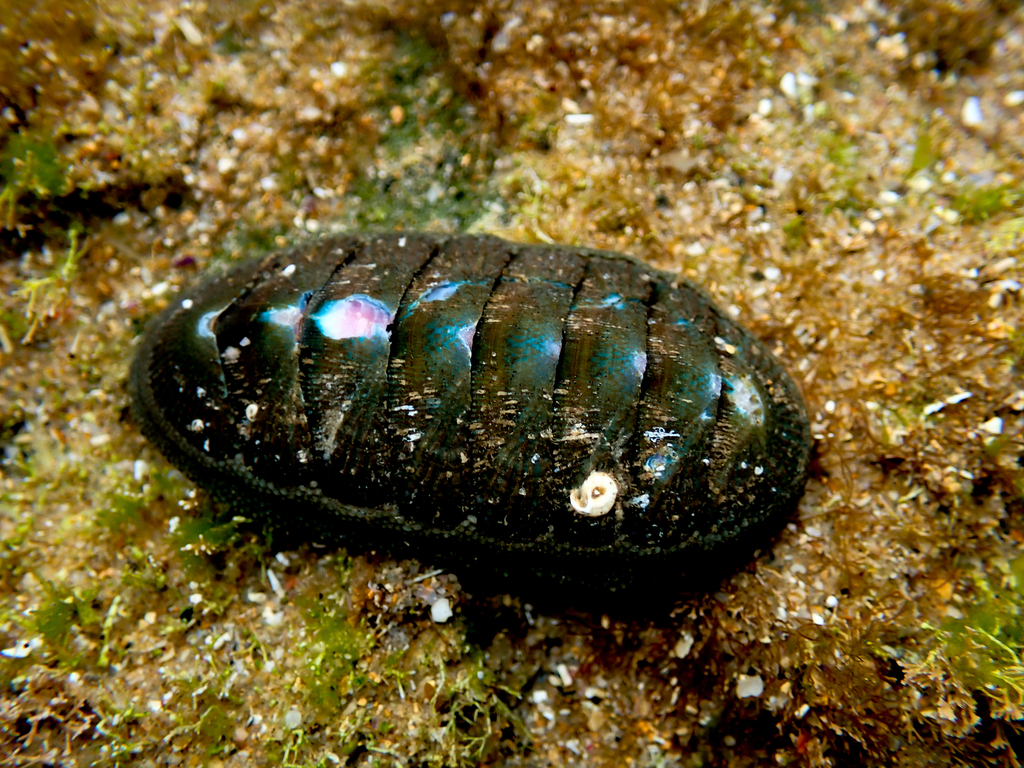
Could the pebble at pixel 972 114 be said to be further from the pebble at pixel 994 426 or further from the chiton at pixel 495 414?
the chiton at pixel 495 414

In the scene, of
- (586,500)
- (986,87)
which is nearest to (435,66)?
(586,500)

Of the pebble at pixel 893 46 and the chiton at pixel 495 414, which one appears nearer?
the chiton at pixel 495 414

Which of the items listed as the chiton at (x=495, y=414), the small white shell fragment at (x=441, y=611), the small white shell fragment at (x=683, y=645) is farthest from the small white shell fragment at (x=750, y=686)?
the small white shell fragment at (x=441, y=611)

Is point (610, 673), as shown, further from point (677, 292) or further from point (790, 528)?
point (677, 292)

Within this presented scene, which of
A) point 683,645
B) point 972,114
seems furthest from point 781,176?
point 683,645

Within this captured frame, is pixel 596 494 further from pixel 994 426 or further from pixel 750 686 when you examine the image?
pixel 994 426

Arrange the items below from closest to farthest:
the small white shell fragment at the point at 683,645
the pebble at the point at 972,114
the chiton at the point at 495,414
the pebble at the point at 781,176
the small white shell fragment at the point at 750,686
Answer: the chiton at the point at 495,414
the small white shell fragment at the point at 750,686
the small white shell fragment at the point at 683,645
the pebble at the point at 781,176
the pebble at the point at 972,114

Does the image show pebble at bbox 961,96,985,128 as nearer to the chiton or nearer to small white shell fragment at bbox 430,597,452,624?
the chiton
